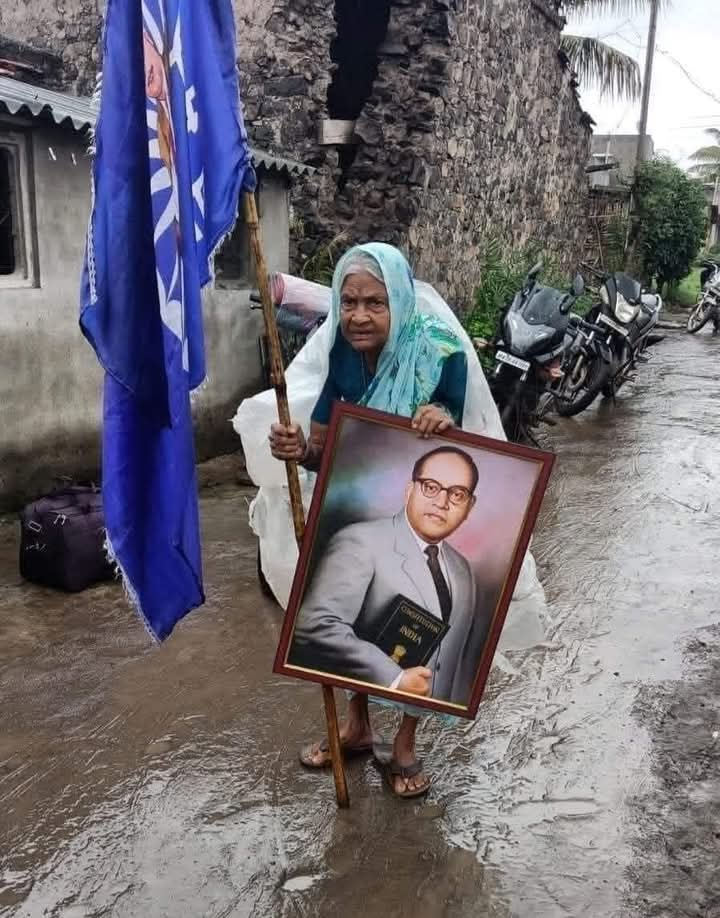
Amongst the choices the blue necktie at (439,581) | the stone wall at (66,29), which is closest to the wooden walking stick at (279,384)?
the blue necktie at (439,581)

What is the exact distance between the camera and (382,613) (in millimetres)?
2453

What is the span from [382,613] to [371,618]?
3cm

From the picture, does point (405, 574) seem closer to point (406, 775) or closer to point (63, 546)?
point (406, 775)

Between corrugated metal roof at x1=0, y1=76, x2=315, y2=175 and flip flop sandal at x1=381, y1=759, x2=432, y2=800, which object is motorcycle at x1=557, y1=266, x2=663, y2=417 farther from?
flip flop sandal at x1=381, y1=759, x2=432, y2=800

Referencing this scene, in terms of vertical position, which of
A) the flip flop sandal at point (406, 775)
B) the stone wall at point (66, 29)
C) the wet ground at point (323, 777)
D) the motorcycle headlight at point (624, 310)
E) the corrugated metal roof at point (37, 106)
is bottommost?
the wet ground at point (323, 777)

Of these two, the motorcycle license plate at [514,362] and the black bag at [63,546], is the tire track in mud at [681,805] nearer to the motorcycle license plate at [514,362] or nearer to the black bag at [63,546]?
the black bag at [63,546]

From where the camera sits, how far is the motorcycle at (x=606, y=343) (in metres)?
8.56

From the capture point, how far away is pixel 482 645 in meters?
2.45

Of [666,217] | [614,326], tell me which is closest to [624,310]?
[614,326]

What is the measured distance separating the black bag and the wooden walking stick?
1898 mm

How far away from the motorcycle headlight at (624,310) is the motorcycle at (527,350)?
2.20m

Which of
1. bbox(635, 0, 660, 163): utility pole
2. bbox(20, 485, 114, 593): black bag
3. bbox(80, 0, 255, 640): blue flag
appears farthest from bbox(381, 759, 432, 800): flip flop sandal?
bbox(635, 0, 660, 163): utility pole

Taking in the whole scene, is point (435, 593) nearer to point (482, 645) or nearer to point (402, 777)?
point (482, 645)

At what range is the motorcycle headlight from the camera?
896 cm
